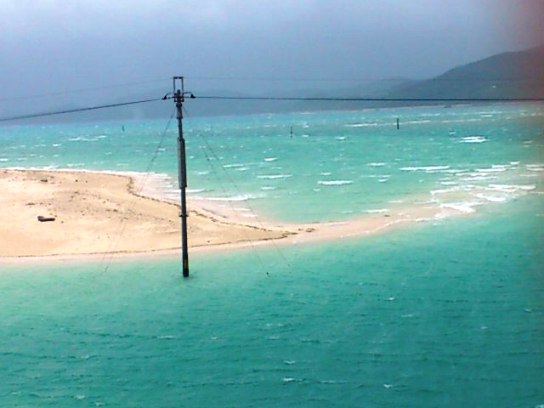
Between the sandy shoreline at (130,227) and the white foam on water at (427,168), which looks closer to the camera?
the sandy shoreline at (130,227)

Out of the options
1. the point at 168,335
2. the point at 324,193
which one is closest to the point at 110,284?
the point at 168,335

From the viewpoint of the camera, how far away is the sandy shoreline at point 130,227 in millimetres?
28625

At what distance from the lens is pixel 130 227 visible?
106 feet

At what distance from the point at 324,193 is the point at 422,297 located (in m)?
25.1

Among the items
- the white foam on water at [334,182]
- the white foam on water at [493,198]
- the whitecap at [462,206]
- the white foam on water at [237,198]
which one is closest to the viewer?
the whitecap at [462,206]

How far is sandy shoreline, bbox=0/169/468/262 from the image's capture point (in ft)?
93.9

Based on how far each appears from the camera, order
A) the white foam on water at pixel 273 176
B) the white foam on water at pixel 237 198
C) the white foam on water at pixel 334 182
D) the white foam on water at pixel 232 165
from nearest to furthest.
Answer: the white foam on water at pixel 237 198 → the white foam on water at pixel 334 182 → the white foam on water at pixel 273 176 → the white foam on water at pixel 232 165

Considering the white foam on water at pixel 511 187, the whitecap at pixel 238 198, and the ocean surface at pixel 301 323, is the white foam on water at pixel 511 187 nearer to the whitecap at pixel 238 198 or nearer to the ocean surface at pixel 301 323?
the ocean surface at pixel 301 323

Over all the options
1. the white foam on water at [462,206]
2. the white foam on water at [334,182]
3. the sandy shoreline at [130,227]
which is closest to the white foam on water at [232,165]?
the white foam on water at [334,182]

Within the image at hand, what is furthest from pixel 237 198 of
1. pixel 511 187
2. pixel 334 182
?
pixel 511 187

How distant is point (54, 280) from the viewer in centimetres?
2420

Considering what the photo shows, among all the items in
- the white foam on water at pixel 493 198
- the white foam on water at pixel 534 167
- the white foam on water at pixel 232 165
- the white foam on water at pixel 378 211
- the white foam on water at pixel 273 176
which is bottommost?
the white foam on water at pixel 232 165

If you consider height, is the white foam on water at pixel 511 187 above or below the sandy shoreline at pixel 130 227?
above

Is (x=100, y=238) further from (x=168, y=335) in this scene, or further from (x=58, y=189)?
(x=58, y=189)
